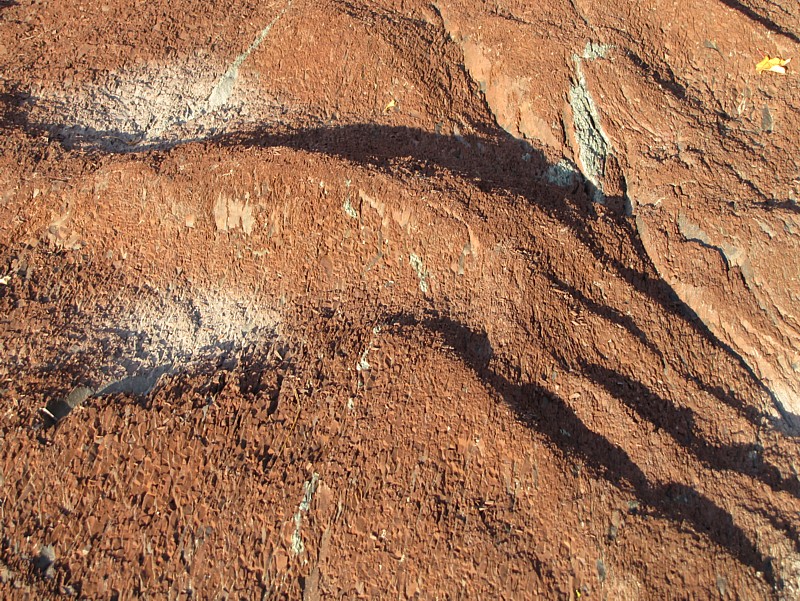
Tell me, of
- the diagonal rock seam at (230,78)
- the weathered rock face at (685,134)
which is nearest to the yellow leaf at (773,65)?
the weathered rock face at (685,134)

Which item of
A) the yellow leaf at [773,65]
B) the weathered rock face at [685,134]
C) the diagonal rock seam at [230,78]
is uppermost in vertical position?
the yellow leaf at [773,65]

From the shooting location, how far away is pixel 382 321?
16.8ft

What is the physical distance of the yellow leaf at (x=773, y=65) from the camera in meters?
7.20

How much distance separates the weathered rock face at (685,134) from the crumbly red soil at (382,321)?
0.04m

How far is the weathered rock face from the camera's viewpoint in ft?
19.3

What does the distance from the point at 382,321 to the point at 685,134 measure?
4.16 m

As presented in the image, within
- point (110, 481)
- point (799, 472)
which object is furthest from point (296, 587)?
point (799, 472)

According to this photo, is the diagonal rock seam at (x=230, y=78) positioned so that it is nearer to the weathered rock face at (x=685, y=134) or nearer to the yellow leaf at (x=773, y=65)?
the weathered rock face at (x=685, y=134)

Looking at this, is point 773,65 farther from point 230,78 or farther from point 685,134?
point 230,78

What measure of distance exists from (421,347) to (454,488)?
1.12 metres

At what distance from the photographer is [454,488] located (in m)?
4.41

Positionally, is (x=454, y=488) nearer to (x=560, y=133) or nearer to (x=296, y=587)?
(x=296, y=587)

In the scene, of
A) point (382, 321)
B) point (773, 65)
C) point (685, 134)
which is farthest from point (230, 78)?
point (773, 65)

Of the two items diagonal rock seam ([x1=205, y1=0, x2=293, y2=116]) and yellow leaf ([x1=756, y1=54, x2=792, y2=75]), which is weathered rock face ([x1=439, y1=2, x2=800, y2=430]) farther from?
diagonal rock seam ([x1=205, y1=0, x2=293, y2=116])
